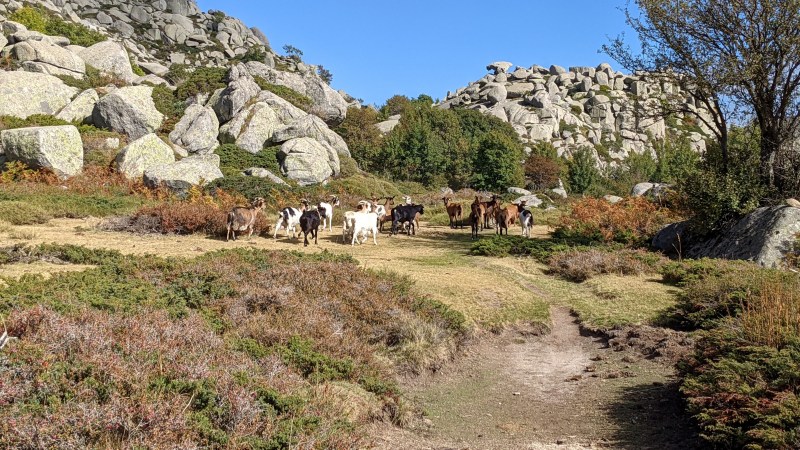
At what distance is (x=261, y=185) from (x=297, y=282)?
757 inches

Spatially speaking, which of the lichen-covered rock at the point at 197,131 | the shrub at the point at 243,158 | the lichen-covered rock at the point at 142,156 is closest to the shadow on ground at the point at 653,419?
the lichen-covered rock at the point at 142,156

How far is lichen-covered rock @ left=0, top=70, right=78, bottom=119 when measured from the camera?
3297cm

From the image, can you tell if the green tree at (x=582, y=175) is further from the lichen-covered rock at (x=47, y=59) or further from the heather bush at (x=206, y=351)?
the heather bush at (x=206, y=351)

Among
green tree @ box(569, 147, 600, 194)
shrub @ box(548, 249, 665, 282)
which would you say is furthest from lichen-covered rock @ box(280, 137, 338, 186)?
green tree @ box(569, 147, 600, 194)

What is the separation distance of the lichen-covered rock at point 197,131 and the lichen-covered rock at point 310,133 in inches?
164

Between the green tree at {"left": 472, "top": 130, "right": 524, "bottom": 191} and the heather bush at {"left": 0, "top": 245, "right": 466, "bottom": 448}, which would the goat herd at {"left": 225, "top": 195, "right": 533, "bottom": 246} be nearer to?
the heather bush at {"left": 0, "top": 245, "right": 466, "bottom": 448}

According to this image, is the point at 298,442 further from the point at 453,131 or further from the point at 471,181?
the point at 453,131

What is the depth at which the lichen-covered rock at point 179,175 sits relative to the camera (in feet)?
84.4

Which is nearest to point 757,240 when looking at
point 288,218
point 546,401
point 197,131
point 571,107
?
point 546,401

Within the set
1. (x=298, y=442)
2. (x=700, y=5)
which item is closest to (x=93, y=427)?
(x=298, y=442)

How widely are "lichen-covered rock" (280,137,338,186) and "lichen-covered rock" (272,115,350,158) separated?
1296 millimetres

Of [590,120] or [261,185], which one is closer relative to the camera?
[261,185]

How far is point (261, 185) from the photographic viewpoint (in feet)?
95.0

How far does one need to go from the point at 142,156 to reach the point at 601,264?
75.8 feet
